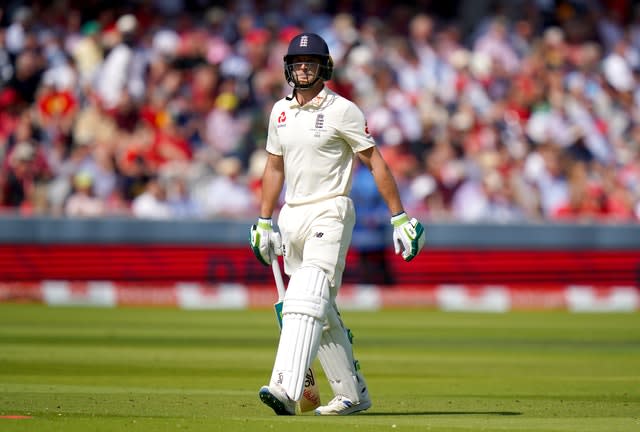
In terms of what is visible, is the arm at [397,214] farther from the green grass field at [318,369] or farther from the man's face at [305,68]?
the green grass field at [318,369]

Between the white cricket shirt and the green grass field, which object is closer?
the green grass field

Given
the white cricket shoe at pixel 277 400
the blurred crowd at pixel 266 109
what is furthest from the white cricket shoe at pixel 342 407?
the blurred crowd at pixel 266 109

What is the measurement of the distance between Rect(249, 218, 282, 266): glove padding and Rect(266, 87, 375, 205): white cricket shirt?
0.23 meters

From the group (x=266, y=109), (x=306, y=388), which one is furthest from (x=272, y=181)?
(x=266, y=109)

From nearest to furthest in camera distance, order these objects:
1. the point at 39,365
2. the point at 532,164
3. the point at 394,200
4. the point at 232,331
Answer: the point at 394,200
the point at 39,365
the point at 232,331
the point at 532,164

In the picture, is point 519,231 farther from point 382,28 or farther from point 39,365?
point 39,365

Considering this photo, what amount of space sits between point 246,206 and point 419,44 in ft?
14.7

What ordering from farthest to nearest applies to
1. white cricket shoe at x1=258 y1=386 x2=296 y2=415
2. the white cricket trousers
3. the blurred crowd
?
the blurred crowd < the white cricket trousers < white cricket shoe at x1=258 y1=386 x2=296 y2=415

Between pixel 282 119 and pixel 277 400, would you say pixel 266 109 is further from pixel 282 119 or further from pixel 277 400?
pixel 277 400

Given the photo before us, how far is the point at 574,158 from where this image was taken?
19.9 meters

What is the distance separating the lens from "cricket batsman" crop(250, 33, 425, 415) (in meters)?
7.30

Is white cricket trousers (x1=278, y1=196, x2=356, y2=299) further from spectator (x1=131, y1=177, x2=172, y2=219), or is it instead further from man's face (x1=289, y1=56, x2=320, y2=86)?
spectator (x1=131, y1=177, x2=172, y2=219)

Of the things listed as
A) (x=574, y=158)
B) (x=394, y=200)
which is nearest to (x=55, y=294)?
(x=574, y=158)

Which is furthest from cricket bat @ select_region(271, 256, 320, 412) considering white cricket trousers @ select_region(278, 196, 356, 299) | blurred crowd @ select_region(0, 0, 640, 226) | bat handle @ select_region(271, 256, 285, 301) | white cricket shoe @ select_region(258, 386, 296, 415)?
blurred crowd @ select_region(0, 0, 640, 226)
